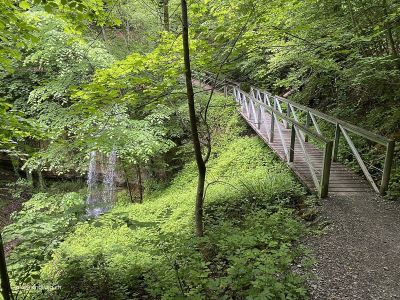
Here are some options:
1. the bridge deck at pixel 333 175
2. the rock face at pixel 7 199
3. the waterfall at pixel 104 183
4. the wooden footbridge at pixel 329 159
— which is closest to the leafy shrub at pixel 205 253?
the bridge deck at pixel 333 175

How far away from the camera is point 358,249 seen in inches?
172

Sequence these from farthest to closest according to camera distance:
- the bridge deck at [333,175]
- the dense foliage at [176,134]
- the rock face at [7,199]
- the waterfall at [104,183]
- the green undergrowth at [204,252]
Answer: the waterfall at [104,183]
the rock face at [7,199]
the bridge deck at [333,175]
the dense foliage at [176,134]
the green undergrowth at [204,252]

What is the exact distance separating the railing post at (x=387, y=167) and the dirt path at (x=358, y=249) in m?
0.23

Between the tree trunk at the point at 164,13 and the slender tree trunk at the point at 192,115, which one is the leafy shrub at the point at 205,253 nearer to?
the slender tree trunk at the point at 192,115

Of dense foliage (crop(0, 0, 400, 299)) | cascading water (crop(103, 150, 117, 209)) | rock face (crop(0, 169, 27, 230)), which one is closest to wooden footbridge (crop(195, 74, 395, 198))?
dense foliage (crop(0, 0, 400, 299))

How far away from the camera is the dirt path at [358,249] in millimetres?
3547

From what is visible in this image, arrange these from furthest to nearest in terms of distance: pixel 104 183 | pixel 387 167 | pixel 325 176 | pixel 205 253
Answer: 1. pixel 104 183
2. pixel 325 176
3. pixel 387 167
4. pixel 205 253

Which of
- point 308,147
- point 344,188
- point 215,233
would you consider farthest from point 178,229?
point 308,147

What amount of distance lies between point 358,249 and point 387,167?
220 cm

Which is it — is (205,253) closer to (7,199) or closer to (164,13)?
(164,13)

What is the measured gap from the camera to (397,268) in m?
3.90

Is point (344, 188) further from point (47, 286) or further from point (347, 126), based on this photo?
point (47, 286)

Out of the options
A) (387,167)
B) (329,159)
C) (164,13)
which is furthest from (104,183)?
(387,167)

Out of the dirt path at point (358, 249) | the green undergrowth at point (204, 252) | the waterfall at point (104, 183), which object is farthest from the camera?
the waterfall at point (104, 183)
